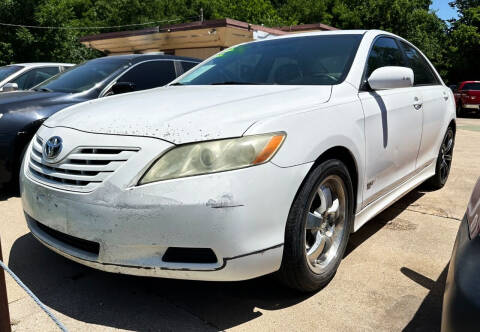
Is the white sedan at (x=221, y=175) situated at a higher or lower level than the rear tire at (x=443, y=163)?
higher

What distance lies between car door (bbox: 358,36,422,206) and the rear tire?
1026 mm

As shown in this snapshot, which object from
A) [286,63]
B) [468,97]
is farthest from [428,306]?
[468,97]

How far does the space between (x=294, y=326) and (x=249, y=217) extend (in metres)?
0.65

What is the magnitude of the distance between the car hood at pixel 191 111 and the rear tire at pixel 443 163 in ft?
7.90

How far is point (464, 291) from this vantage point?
1.19 meters

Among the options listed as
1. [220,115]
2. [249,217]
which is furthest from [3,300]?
[220,115]

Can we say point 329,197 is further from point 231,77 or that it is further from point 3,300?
point 3,300

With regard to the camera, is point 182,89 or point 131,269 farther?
point 182,89

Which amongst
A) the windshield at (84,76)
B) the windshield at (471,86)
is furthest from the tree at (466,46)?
the windshield at (84,76)

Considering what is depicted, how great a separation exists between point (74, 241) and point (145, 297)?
508mm

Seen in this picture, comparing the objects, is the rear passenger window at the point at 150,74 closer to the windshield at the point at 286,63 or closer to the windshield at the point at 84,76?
the windshield at the point at 84,76

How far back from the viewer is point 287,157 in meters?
2.02

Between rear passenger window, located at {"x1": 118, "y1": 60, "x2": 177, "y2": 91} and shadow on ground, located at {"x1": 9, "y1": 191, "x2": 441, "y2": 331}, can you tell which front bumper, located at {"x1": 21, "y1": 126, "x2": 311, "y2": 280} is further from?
rear passenger window, located at {"x1": 118, "y1": 60, "x2": 177, "y2": 91}

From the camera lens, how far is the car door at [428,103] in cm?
366
